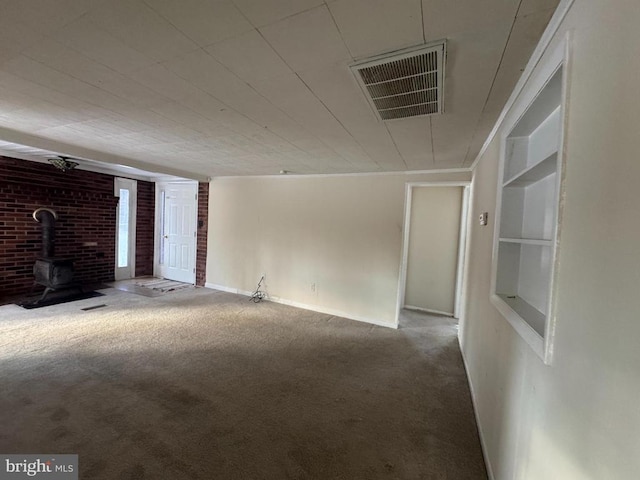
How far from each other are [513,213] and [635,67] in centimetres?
128

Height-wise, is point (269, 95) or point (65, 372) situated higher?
point (269, 95)

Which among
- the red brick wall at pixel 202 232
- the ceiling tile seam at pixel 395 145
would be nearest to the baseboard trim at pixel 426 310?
the ceiling tile seam at pixel 395 145

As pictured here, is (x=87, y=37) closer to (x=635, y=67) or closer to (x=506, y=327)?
(x=635, y=67)

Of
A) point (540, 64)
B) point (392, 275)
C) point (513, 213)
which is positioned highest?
point (540, 64)

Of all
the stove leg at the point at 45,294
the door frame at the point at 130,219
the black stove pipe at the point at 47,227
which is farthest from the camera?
the door frame at the point at 130,219

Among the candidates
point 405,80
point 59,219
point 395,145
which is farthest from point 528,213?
point 59,219

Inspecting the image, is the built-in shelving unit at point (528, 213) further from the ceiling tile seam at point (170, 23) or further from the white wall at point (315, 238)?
the white wall at point (315, 238)

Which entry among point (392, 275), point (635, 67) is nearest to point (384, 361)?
point (392, 275)

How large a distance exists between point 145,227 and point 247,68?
6.01 metres

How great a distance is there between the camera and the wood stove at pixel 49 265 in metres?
4.24

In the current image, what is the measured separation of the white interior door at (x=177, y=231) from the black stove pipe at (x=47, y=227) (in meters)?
1.98

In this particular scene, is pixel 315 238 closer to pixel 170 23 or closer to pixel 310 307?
pixel 310 307

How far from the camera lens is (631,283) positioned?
626 millimetres

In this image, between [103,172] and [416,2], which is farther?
[103,172]
